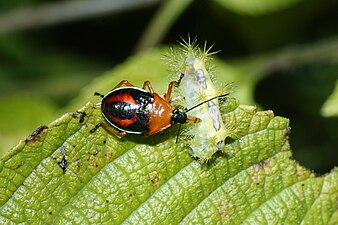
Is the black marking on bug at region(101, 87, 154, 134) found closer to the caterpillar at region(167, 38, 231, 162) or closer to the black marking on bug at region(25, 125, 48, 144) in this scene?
the caterpillar at region(167, 38, 231, 162)

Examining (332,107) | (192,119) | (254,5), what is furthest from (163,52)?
(332,107)

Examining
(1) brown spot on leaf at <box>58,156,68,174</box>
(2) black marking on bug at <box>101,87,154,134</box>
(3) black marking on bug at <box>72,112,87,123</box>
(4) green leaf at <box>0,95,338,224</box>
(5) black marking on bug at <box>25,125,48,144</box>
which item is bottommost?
(4) green leaf at <box>0,95,338,224</box>

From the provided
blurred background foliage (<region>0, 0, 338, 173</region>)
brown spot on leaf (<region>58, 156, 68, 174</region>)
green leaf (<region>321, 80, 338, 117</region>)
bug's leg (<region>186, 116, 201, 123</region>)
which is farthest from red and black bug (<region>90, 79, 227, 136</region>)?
green leaf (<region>321, 80, 338, 117</region>)

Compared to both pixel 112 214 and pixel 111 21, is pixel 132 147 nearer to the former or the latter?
pixel 112 214

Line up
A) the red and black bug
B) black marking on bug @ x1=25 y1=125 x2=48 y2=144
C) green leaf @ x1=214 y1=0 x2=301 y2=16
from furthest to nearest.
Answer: green leaf @ x1=214 y1=0 x2=301 y2=16 → the red and black bug → black marking on bug @ x1=25 y1=125 x2=48 y2=144

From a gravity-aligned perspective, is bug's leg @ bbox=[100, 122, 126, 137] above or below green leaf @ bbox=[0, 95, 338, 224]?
above

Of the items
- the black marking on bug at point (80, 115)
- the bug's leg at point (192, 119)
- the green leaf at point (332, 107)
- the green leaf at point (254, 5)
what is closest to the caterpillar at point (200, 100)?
the bug's leg at point (192, 119)

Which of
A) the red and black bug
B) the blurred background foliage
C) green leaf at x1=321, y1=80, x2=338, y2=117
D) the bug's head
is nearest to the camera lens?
the red and black bug
